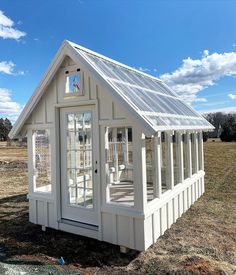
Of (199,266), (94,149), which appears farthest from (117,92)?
(199,266)

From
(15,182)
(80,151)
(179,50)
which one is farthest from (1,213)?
(179,50)

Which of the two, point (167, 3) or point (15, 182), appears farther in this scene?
point (15, 182)

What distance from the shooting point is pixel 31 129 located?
234 inches

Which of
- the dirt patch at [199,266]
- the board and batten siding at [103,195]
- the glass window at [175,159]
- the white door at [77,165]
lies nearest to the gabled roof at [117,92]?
the board and batten siding at [103,195]

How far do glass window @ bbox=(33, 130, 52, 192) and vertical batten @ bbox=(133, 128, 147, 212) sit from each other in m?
2.42

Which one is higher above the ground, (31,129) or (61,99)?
(61,99)

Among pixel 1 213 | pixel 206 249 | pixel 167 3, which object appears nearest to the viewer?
pixel 206 249

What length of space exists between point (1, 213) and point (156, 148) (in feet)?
→ 15.9

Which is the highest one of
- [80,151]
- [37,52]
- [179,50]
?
[179,50]

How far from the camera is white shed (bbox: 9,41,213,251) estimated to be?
4.52 metres

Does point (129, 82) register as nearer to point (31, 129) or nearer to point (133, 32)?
point (31, 129)

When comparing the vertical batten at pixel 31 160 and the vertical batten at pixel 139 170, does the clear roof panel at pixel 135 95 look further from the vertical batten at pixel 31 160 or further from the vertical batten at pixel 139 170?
the vertical batten at pixel 31 160

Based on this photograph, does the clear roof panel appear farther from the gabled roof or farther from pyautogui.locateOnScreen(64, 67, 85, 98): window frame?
pyautogui.locateOnScreen(64, 67, 85, 98): window frame

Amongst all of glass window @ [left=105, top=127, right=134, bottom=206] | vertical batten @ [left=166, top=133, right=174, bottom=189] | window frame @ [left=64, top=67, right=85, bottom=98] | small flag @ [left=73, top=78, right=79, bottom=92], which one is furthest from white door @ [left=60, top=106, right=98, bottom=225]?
glass window @ [left=105, top=127, right=134, bottom=206]
